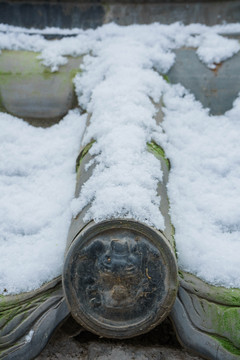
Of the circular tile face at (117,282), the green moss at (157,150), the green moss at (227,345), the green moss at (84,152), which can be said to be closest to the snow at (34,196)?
the green moss at (84,152)

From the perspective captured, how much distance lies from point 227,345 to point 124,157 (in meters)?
0.86

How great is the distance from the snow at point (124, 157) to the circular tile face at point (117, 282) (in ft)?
0.32

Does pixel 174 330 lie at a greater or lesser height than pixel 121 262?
lesser

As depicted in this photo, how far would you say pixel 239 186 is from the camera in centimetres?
227

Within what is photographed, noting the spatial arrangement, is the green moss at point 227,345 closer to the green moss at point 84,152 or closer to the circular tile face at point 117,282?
the circular tile face at point 117,282

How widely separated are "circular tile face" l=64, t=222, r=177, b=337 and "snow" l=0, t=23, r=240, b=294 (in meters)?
0.10

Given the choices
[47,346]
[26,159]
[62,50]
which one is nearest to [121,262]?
[47,346]

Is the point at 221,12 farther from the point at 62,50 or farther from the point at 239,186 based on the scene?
the point at 239,186

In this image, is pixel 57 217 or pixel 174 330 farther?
pixel 57 217

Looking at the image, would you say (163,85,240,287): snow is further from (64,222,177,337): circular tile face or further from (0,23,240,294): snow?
(64,222,177,337): circular tile face

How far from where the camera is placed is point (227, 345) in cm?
180

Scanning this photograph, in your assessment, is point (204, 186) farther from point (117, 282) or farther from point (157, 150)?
point (117, 282)

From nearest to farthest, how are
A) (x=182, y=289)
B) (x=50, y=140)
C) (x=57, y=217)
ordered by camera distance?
1. (x=182, y=289)
2. (x=57, y=217)
3. (x=50, y=140)

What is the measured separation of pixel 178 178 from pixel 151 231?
0.75 meters
